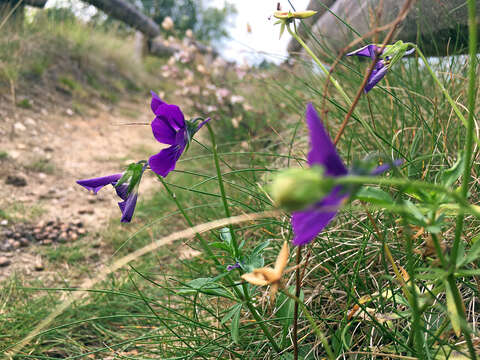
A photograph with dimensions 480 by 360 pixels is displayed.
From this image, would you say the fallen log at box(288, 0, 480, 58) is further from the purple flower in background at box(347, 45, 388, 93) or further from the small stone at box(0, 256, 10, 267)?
the small stone at box(0, 256, 10, 267)

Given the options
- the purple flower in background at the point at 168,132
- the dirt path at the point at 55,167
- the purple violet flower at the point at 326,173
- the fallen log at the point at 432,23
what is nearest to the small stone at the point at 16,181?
the dirt path at the point at 55,167

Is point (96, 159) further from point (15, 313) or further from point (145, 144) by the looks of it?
point (15, 313)

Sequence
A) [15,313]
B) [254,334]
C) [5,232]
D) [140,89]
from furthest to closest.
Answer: [140,89] < [5,232] < [15,313] < [254,334]

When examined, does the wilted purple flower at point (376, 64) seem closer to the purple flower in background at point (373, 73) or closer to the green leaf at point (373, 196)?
the purple flower in background at point (373, 73)

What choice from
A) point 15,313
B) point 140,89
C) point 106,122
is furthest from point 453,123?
point 140,89

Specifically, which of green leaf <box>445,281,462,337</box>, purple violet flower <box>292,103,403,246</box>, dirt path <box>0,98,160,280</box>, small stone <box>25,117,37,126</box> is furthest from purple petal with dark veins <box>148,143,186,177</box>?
small stone <box>25,117,37,126</box>

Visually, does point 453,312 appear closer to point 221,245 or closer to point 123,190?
point 221,245

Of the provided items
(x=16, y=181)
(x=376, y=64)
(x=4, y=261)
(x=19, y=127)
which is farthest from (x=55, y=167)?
(x=376, y=64)
